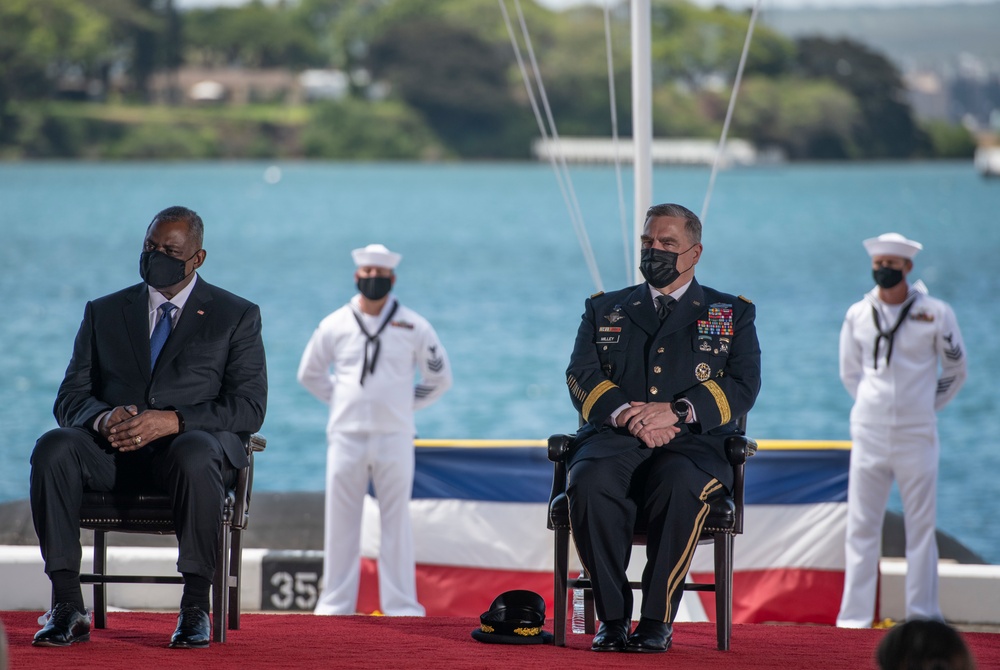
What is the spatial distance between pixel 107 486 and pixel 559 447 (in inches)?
49.2

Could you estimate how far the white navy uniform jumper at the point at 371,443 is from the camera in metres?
6.64

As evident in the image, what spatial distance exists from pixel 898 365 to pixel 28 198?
80065mm

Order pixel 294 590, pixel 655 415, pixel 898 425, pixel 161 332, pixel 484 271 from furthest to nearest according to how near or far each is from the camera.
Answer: pixel 484 271 → pixel 294 590 → pixel 898 425 → pixel 161 332 → pixel 655 415

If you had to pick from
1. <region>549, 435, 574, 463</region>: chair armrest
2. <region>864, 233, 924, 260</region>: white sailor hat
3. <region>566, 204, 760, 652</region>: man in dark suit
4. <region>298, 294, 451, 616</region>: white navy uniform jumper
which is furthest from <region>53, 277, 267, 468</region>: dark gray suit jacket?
<region>864, 233, 924, 260</region>: white sailor hat

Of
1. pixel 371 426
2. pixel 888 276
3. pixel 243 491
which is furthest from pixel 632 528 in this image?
pixel 371 426

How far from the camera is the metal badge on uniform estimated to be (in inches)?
170

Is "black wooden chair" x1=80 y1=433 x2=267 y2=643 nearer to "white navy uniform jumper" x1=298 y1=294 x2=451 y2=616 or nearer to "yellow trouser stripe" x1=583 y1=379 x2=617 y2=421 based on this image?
"yellow trouser stripe" x1=583 y1=379 x2=617 y2=421

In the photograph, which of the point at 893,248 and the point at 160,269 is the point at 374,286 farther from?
the point at 160,269

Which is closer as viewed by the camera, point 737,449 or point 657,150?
point 737,449

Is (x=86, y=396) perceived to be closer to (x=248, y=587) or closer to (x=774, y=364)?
(x=248, y=587)

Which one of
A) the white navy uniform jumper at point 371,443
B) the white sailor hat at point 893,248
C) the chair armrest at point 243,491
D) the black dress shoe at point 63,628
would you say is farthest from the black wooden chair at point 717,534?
the white navy uniform jumper at point 371,443

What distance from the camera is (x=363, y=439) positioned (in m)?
6.74

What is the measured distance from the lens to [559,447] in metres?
4.24

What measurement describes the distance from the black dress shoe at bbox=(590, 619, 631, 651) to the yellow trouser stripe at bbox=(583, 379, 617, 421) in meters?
0.60
